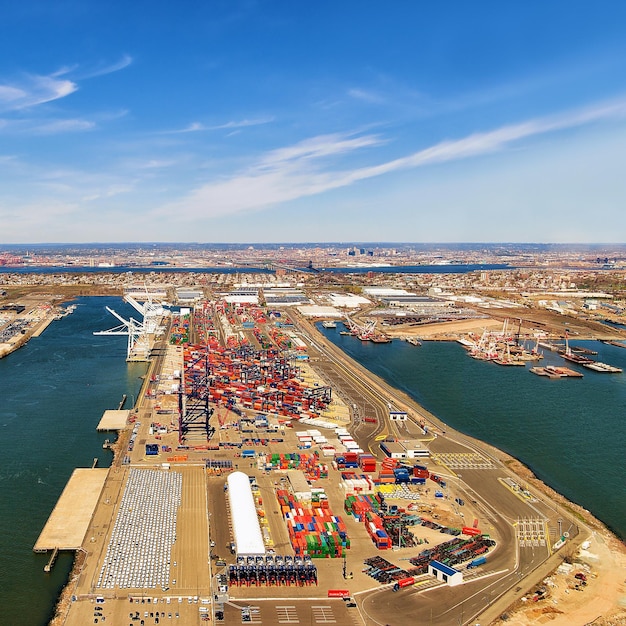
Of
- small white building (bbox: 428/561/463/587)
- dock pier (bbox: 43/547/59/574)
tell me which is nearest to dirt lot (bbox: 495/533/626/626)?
small white building (bbox: 428/561/463/587)

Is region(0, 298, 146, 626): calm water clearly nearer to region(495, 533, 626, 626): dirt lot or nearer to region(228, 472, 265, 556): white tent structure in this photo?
region(228, 472, 265, 556): white tent structure

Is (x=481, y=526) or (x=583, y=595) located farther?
(x=481, y=526)

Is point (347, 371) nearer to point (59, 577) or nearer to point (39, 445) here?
point (39, 445)

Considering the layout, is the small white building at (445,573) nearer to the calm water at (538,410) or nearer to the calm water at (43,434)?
the calm water at (538,410)

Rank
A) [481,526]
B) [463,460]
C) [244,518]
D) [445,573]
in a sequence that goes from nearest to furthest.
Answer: [445,573]
[244,518]
[481,526]
[463,460]

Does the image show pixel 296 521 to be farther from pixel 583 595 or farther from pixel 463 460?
pixel 463 460

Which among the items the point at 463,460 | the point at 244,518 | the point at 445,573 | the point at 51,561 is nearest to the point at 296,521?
the point at 244,518

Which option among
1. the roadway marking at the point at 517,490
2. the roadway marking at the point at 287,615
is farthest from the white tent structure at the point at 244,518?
the roadway marking at the point at 517,490
